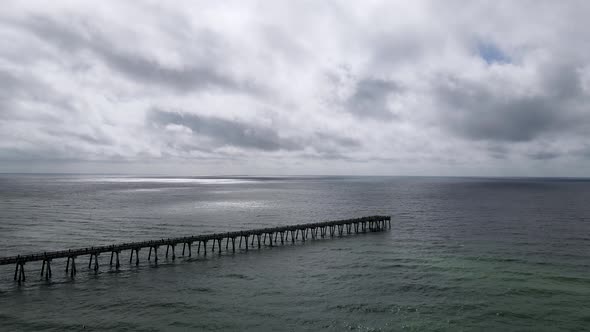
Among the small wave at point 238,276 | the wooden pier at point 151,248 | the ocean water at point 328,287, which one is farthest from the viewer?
the small wave at point 238,276

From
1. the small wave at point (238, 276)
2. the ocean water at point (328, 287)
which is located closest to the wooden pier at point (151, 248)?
the ocean water at point (328, 287)

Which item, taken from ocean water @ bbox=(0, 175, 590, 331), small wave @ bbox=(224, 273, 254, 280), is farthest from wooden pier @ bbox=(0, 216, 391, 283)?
small wave @ bbox=(224, 273, 254, 280)

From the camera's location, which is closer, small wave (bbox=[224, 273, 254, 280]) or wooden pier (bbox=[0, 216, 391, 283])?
wooden pier (bbox=[0, 216, 391, 283])

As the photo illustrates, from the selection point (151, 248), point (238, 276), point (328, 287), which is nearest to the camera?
point (328, 287)

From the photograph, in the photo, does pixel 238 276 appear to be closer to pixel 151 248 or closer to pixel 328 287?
pixel 328 287

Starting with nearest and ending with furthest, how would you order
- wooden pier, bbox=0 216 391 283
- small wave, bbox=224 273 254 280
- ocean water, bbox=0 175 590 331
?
ocean water, bbox=0 175 590 331
wooden pier, bbox=0 216 391 283
small wave, bbox=224 273 254 280

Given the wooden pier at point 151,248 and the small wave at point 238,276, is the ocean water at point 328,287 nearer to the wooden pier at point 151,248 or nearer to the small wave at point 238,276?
the small wave at point 238,276

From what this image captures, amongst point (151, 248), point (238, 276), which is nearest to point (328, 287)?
point (238, 276)

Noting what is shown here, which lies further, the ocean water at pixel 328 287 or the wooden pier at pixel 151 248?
the wooden pier at pixel 151 248

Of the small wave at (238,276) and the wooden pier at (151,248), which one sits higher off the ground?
the wooden pier at (151,248)

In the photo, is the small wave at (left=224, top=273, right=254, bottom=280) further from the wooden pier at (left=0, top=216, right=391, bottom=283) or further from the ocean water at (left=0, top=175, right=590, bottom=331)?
the wooden pier at (left=0, top=216, right=391, bottom=283)

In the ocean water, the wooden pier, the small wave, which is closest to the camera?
the ocean water

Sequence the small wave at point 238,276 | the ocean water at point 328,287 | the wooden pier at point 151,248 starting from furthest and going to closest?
the small wave at point 238,276, the wooden pier at point 151,248, the ocean water at point 328,287

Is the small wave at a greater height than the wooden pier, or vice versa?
the wooden pier
